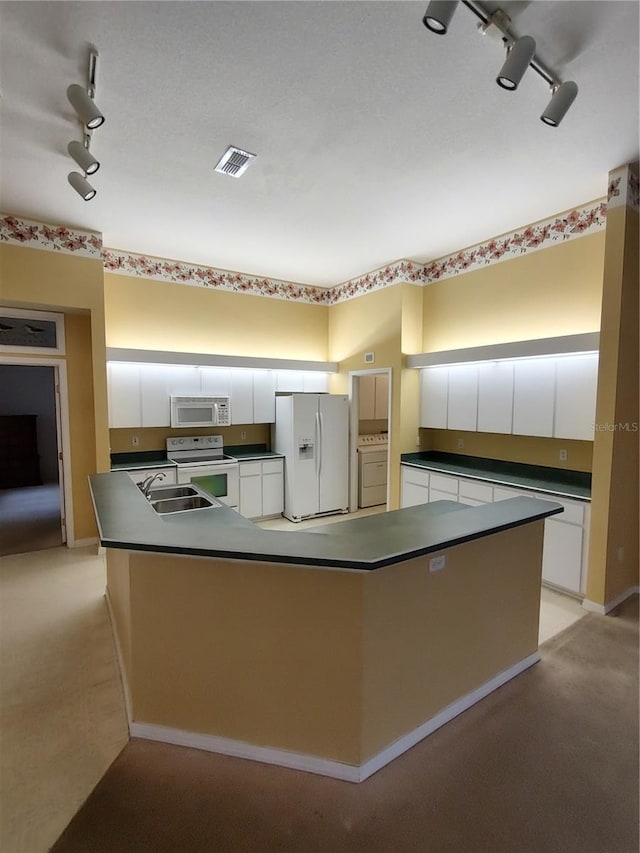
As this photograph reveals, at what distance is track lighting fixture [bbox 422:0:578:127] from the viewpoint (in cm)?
133

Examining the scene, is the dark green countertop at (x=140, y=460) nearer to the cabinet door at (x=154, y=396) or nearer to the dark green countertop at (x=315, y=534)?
the cabinet door at (x=154, y=396)

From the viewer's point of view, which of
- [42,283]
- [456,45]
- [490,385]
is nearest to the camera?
[456,45]

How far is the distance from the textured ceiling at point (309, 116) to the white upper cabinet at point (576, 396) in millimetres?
1304

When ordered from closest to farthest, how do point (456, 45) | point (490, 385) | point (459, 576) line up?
point (456, 45), point (459, 576), point (490, 385)

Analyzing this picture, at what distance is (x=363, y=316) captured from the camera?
5.29 metres

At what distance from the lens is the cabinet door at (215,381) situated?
192 inches

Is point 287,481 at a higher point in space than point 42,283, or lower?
lower

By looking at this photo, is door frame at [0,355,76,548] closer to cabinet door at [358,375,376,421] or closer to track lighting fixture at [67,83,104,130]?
track lighting fixture at [67,83,104,130]

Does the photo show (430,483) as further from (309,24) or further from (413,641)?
(309,24)

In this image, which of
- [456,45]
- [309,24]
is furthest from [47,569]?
[456,45]

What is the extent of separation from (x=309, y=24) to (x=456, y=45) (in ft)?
2.15

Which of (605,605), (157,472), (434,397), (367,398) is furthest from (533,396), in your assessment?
(157,472)

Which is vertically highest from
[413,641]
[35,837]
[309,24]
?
[309,24]

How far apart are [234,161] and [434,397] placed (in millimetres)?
3068
